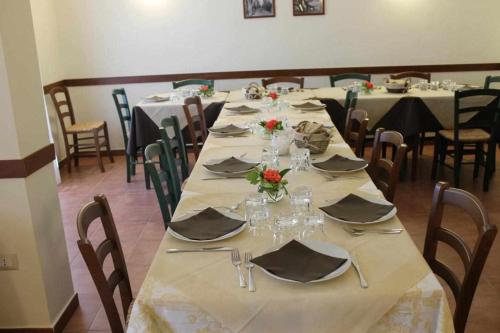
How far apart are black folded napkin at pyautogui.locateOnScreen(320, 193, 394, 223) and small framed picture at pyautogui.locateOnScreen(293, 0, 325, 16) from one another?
434cm

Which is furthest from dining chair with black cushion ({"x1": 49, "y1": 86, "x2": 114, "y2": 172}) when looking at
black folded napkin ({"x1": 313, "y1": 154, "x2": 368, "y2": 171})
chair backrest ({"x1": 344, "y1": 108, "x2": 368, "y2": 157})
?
black folded napkin ({"x1": 313, "y1": 154, "x2": 368, "y2": 171})

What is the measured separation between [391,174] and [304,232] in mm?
810

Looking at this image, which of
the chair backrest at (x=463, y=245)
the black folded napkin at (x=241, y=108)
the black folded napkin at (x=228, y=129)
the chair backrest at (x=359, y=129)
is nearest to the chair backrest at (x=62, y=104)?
the black folded napkin at (x=241, y=108)

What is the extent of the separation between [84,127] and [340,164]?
387 centimetres

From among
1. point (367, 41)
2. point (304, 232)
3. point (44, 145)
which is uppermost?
point (367, 41)

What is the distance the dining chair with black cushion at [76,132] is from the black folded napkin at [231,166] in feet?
10.5

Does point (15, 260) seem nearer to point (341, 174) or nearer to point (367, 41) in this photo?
point (341, 174)

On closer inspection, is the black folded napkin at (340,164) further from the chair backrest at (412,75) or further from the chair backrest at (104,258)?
the chair backrest at (412,75)

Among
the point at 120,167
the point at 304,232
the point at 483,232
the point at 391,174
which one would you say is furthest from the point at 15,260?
the point at 120,167

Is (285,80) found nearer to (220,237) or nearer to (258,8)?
(258,8)

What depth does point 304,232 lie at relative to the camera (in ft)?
5.90

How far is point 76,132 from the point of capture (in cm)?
554

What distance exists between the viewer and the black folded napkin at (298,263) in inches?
57.6

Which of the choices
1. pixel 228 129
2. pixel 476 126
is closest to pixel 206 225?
pixel 228 129
